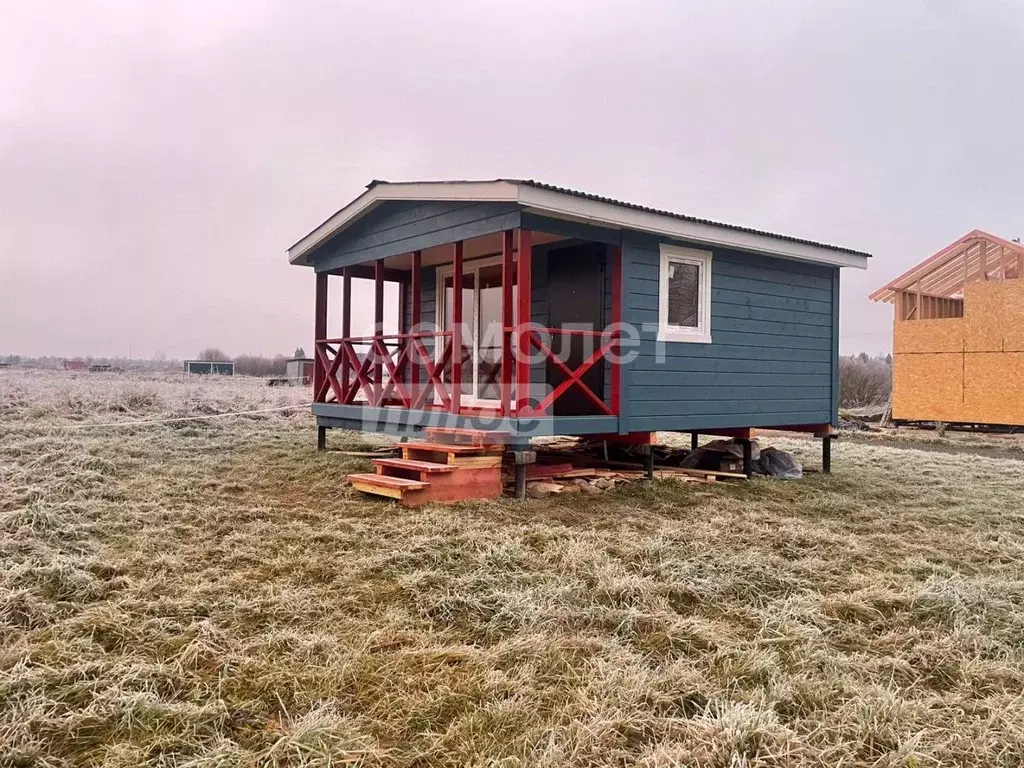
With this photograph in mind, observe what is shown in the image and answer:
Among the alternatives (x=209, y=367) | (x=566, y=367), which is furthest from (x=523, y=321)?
(x=209, y=367)

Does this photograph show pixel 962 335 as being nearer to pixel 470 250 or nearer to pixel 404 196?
pixel 470 250

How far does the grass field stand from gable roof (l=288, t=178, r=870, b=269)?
2.74 metres

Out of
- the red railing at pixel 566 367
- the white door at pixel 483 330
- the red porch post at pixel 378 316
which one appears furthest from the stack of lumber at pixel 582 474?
the red porch post at pixel 378 316

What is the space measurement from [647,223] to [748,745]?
5441mm

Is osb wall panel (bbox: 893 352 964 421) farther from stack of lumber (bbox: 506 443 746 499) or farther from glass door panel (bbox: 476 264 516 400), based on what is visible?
glass door panel (bbox: 476 264 516 400)

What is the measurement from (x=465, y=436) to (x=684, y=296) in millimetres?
2984

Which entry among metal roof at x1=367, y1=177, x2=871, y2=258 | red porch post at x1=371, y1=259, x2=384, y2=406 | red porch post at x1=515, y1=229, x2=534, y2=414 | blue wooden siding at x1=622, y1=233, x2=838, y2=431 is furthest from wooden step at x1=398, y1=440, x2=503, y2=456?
metal roof at x1=367, y1=177, x2=871, y2=258

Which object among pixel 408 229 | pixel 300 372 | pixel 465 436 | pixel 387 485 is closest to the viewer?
pixel 387 485

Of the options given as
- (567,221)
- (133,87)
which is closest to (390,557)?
(567,221)

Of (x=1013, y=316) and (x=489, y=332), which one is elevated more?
(x=1013, y=316)

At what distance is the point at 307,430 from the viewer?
11.9 m

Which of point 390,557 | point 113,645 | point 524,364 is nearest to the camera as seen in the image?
point 113,645

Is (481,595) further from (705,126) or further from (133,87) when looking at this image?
(705,126)

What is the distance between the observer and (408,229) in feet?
25.8
